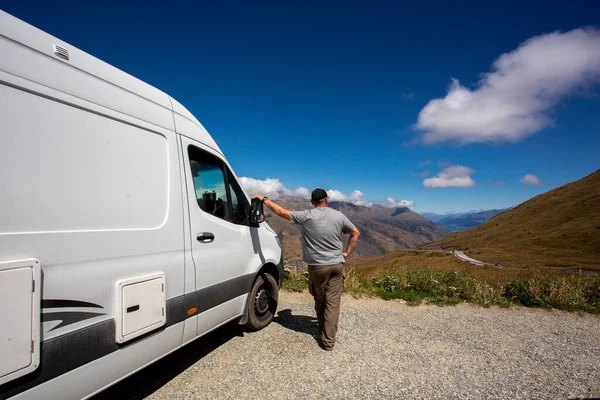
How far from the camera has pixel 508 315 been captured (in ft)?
19.9

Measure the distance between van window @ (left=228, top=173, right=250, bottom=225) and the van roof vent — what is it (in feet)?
7.19

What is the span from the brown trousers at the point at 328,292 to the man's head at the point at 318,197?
0.96 meters

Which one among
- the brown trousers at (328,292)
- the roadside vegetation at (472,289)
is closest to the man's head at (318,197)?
the brown trousers at (328,292)

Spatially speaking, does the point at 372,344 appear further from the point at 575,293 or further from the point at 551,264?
the point at 551,264

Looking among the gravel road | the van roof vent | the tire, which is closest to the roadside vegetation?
the gravel road

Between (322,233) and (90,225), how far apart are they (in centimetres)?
283

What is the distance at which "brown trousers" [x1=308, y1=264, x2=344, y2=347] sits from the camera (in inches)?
166

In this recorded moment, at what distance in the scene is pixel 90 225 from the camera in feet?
7.14

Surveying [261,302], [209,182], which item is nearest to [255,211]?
[209,182]

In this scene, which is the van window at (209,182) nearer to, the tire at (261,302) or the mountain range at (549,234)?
the tire at (261,302)

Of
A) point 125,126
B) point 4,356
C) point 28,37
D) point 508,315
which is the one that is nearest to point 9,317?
point 4,356

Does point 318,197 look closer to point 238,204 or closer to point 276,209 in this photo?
point 276,209

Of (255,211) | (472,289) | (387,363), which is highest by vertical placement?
(255,211)

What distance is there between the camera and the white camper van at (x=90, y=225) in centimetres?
179
